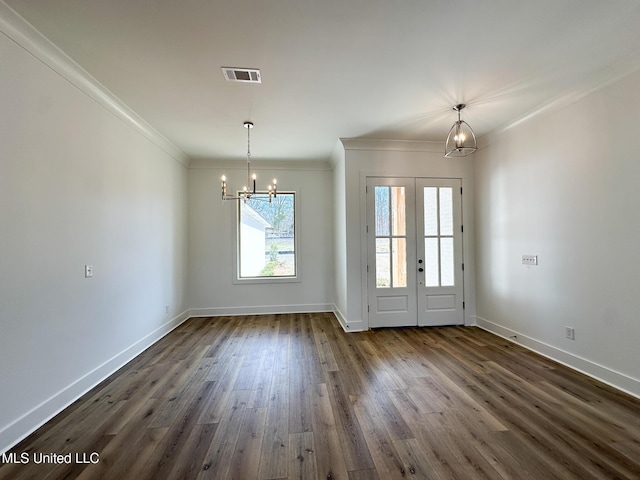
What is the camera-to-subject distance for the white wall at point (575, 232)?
8.08 feet

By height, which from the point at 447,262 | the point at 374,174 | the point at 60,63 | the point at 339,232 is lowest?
the point at 447,262

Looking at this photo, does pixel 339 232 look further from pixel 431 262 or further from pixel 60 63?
pixel 60 63

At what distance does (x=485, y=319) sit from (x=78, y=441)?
4.69 meters

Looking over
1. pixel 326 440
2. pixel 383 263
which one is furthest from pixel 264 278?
pixel 326 440

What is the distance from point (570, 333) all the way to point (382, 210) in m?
2.56

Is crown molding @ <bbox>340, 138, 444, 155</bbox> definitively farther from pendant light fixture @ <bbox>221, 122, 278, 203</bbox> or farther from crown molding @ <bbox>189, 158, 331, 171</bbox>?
pendant light fixture @ <bbox>221, 122, 278, 203</bbox>

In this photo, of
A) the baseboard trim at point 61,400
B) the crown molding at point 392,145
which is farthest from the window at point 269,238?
the baseboard trim at point 61,400

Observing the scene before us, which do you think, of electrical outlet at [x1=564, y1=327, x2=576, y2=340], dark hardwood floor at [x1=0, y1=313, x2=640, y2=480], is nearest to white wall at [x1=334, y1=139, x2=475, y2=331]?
dark hardwood floor at [x1=0, y1=313, x2=640, y2=480]

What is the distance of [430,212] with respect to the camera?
14.3ft

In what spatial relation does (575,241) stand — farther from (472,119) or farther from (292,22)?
(292,22)

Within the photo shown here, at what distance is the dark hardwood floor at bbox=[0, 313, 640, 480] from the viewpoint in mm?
1660

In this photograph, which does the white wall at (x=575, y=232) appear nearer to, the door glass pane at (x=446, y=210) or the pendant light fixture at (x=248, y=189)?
the door glass pane at (x=446, y=210)

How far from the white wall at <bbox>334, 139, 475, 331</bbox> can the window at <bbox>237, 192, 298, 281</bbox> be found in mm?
1460

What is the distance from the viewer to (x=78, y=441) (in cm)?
191
